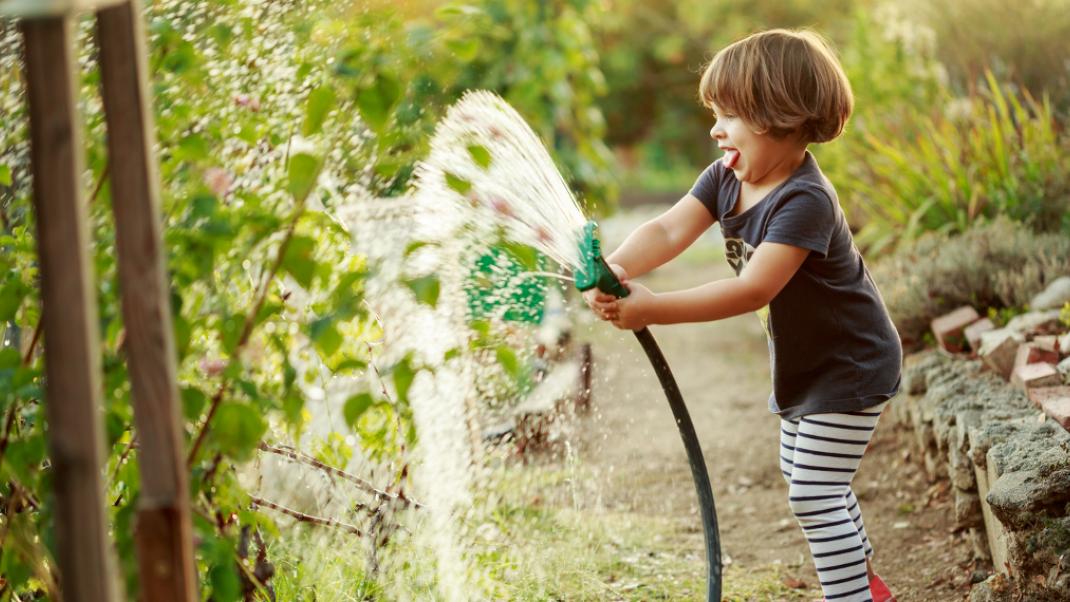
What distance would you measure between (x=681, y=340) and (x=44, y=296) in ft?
18.3

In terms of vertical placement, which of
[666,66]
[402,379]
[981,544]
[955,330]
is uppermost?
[666,66]

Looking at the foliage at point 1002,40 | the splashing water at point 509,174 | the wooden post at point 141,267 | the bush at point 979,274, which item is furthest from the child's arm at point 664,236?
the foliage at point 1002,40

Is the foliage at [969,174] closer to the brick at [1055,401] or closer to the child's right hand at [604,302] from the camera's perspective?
the brick at [1055,401]

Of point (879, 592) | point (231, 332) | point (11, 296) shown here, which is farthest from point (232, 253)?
point (879, 592)

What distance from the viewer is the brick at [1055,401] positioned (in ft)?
8.29

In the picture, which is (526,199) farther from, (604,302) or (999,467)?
(999,467)

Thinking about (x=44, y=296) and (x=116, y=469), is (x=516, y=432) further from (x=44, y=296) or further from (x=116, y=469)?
(x=44, y=296)

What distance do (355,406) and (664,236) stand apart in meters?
1.20

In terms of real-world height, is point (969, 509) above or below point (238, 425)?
below

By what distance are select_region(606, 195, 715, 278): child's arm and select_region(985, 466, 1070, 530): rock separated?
864mm

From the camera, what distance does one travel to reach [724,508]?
3682 mm

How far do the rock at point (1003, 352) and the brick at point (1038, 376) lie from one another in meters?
0.14

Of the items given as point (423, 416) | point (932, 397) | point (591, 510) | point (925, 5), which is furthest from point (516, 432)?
point (925, 5)

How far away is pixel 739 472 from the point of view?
159 inches
